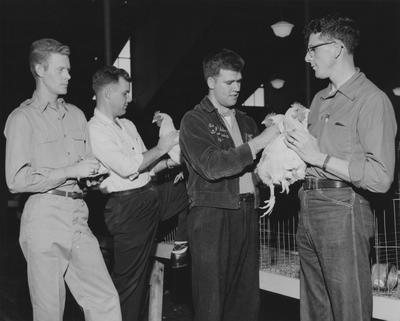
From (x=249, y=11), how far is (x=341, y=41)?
8.50m

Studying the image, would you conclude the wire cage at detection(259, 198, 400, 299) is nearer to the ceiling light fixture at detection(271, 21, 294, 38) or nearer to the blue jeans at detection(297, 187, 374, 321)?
the blue jeans at detection(297, 187, 374, 321)

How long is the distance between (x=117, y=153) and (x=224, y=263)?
1036mm

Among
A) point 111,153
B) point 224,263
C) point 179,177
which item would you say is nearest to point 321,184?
point 224,263

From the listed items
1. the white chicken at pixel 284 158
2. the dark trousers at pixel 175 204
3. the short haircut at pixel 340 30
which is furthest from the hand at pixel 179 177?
the short haircut at pixel 340 30

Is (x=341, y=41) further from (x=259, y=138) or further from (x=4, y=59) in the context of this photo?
(x=4, y=59)

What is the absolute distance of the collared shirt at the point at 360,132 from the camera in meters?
2.11

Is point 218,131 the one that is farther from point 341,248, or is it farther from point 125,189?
point 341,248

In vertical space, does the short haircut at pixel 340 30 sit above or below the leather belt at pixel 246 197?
above

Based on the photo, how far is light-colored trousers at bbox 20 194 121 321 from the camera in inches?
100.0

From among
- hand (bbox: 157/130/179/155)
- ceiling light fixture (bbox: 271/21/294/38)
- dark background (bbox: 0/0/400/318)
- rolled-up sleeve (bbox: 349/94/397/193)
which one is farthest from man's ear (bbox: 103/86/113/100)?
ceiling light fixture (bbox: 271/21/294/38)

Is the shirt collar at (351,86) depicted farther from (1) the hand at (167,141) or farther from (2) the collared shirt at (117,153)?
(2) the collared shirt at (117,153)

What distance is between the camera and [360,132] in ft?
7.15

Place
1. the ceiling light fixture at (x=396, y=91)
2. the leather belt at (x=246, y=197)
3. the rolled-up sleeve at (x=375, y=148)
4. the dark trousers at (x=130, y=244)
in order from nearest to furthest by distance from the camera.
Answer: the rolled-up sleeve at (x=375, y=148)
the leather belt at (x=246, y=197)
the dark trousers at (x=130, y=244)
the ceiling light fixture at (x=396, y=91)

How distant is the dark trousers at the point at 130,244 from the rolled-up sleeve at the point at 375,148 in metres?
1.71
